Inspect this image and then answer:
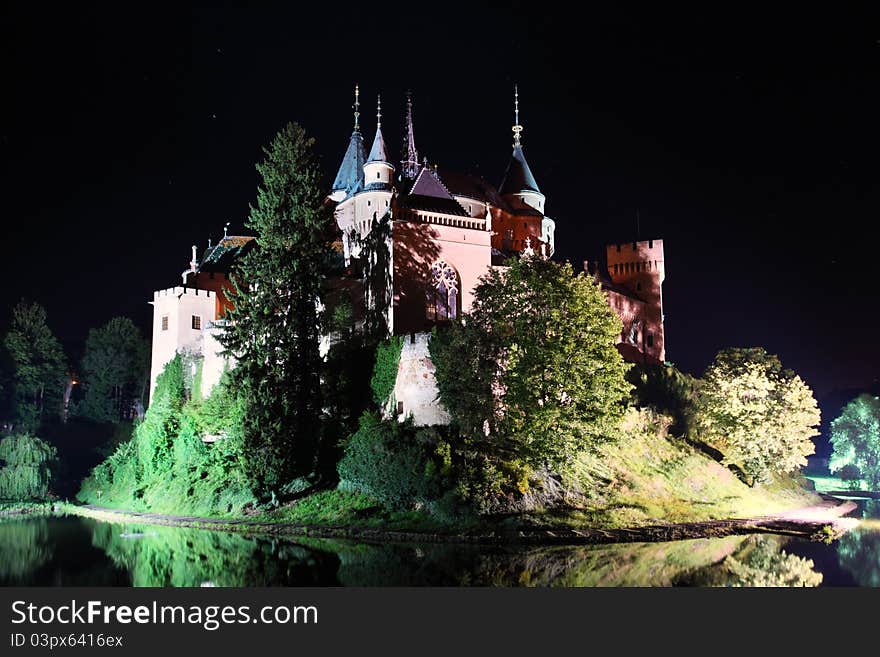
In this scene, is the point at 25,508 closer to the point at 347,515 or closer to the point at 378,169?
the point at 347,515

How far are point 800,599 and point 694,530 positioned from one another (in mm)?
13197

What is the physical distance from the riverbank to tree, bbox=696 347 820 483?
4.80m

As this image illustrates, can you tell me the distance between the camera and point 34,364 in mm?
61500

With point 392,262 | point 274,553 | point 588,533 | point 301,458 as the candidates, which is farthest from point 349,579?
point 392,262

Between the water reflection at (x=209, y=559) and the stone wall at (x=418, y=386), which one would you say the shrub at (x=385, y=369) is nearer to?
the stone wall at (x=418, y=386)

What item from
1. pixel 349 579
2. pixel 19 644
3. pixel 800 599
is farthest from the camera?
pixel 349 579

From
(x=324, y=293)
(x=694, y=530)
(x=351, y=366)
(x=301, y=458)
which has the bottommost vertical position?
(x=694, y=530)

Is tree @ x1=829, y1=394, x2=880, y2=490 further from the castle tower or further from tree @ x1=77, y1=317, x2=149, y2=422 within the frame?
tree @ x1=77, y1=317, x2=149, y2=422

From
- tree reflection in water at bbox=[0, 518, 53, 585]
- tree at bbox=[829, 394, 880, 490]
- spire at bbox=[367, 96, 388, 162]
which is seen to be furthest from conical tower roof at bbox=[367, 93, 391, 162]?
tree at bbox=[829, 394, 880, 490]

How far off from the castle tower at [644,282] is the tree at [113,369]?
35.8 meters

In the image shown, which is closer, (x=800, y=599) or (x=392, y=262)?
(x=800, y=599)

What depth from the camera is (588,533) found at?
102ft

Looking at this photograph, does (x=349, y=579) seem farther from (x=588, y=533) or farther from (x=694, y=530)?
(x=694, y=530)

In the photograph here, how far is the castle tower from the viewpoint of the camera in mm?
67562
